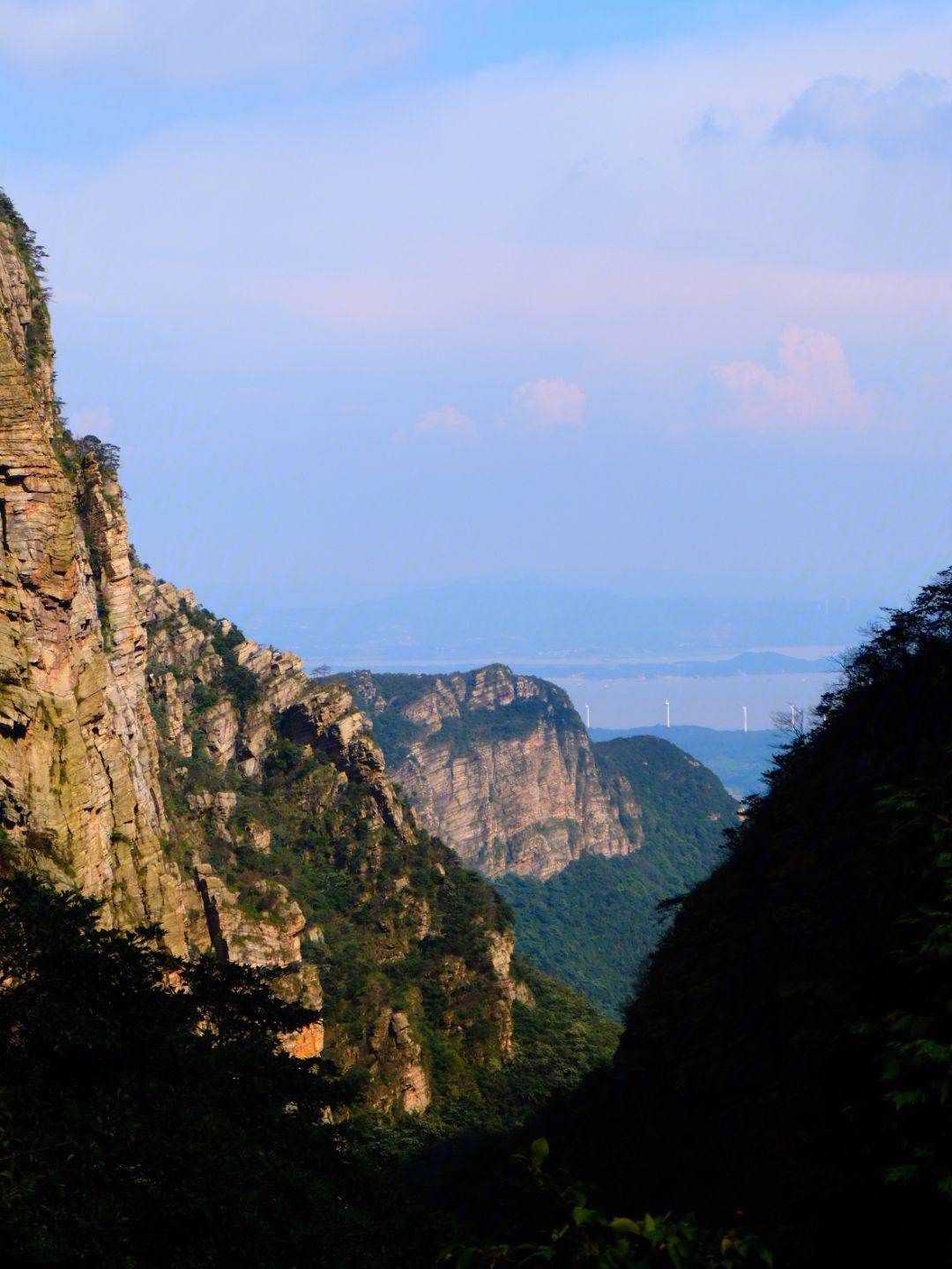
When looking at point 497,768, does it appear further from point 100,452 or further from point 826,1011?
point 826,1011

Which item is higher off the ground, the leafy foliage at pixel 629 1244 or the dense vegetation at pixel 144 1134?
the leafy foliage at pixel 629 1244

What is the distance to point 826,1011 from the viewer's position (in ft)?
66.1

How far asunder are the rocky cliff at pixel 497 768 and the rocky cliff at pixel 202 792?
7721 cm

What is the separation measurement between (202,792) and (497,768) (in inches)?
4144

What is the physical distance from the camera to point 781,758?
136 ft

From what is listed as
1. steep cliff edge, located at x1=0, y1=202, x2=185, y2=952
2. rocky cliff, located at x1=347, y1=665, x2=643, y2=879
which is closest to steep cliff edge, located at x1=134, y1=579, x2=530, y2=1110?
steep cliff edge, located at x1=0, y1=202, x2=185, y2=952

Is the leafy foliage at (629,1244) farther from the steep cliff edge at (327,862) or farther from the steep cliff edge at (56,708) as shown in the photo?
the steep cliff edge at (327,862)

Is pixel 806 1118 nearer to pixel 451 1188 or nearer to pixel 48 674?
pixel 48 674

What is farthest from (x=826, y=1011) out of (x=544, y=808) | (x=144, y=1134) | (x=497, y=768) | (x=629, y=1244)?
(x=544, y=808)

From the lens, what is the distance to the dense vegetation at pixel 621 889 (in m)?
139

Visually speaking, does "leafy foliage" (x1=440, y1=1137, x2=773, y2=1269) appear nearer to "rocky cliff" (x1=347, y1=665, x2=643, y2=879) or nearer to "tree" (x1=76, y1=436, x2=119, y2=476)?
"tree" (x1=76, y1=436, x2=119, y2=476)

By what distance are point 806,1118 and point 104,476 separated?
43425 mm

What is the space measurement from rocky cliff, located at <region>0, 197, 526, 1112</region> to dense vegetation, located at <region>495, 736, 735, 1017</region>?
137 ft

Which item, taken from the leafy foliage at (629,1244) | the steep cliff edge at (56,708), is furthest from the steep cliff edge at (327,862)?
the leafy foliage at (629,1244)
